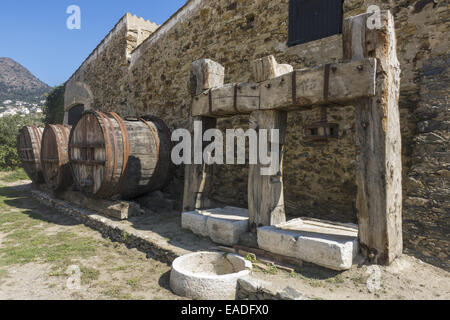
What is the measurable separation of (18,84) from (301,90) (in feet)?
408

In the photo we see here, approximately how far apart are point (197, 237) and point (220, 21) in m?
4.50

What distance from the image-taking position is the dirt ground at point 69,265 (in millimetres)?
2639

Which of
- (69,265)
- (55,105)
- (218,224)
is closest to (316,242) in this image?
(218,224)

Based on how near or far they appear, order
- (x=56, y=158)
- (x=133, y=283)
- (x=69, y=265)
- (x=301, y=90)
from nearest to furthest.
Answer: (x=133, y=283), (x=301, y=90), (x=69, y=265), (x=56, y=158)

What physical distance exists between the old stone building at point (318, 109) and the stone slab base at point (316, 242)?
802 millimetres

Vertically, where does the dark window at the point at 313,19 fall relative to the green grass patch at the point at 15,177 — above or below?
above

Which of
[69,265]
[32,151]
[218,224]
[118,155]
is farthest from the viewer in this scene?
→ [32,151]

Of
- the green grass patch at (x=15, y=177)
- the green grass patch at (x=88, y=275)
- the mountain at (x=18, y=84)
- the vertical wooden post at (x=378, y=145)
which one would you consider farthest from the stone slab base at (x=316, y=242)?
the mountain at (x=18, y=84)

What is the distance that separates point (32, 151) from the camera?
24.6 feet

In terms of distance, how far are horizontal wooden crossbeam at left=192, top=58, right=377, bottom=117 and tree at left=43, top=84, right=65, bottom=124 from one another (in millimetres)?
14215

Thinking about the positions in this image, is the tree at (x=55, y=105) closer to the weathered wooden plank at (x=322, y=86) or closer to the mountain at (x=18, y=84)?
the weathered wooden plank at (x=322, y=86)

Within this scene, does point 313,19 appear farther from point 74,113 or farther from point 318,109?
point 74,113
